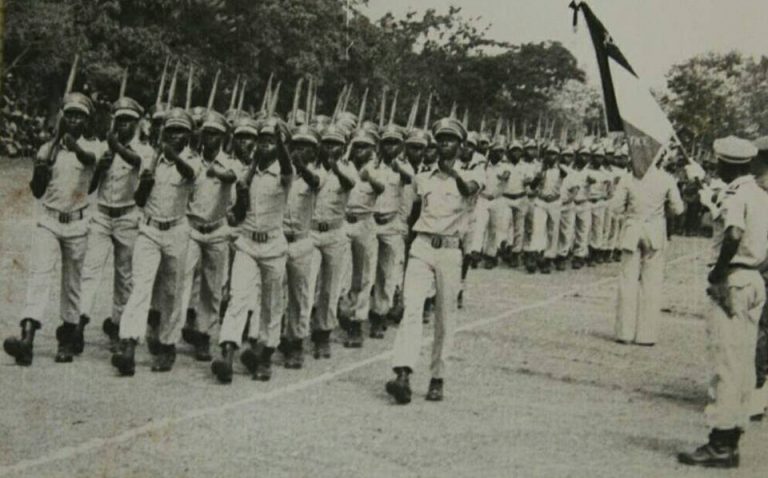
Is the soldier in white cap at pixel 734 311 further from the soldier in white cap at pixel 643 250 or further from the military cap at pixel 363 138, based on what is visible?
the soldier in white cap at pixel 643 250

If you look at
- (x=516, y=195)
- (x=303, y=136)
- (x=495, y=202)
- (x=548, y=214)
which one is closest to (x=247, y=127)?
(x=303, y=136)

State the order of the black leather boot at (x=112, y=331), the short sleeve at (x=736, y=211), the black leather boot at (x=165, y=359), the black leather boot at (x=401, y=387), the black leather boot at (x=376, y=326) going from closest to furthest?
the short sleeve at (x=736, y=211), the black leather boot at (x=401, y=387), the black leather boot at (x=165, y=359), the black leather boot at (x=112, y=331), the black leather boot at (x=376, y=326)

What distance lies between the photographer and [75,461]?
6.51 metres

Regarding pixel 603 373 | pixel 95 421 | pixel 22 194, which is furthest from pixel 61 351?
pixel 22 194

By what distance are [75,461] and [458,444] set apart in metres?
2.29

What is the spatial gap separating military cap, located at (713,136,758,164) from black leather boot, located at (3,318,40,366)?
511cm

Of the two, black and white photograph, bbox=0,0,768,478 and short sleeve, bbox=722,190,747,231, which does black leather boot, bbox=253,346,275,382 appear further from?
short sleeve, bbox=722,190,747,231

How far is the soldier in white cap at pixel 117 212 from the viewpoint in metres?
9.50

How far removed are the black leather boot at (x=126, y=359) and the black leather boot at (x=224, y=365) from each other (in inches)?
23.4

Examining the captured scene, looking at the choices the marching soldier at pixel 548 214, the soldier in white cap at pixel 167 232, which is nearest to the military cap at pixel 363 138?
the soldier in white cap at pixel 167 232

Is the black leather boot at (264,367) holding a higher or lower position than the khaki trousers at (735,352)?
lower

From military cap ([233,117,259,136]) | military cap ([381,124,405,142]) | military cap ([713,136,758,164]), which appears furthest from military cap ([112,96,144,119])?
military cap ([713,136,758,164])

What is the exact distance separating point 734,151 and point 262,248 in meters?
3.66

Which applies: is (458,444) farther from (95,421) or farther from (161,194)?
(161,194)
